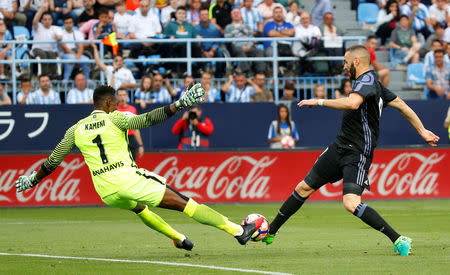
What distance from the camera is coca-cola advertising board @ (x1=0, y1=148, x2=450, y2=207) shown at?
1798cm

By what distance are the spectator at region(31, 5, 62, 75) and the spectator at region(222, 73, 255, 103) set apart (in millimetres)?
4114

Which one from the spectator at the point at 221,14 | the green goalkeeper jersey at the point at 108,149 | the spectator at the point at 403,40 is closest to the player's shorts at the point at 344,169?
the green goalkeeper jersey at the point at 108,149

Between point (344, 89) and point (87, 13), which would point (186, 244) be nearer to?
point (344, 89)

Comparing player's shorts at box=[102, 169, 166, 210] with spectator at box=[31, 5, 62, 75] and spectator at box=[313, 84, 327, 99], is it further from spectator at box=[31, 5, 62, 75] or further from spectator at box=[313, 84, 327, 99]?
spectator at box=[31, 5, 62, 75]

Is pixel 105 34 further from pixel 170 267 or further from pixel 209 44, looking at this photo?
pixel 170 267

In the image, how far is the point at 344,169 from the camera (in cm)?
966

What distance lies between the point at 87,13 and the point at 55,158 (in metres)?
12.1

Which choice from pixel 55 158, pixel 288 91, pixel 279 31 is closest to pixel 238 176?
pixel 288 91

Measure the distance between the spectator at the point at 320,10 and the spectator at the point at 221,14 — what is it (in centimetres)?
244

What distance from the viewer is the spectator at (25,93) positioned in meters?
19.9

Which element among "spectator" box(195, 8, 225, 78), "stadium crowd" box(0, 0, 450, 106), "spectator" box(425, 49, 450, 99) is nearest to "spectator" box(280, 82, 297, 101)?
"stadium crowd" box(0, 0, 450, 106)

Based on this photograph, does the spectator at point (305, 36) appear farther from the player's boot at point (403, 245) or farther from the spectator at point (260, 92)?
the player's boot at point (403, 245)

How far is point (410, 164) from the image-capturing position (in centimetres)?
1891

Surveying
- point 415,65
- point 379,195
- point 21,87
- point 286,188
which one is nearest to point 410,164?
point 379,195
